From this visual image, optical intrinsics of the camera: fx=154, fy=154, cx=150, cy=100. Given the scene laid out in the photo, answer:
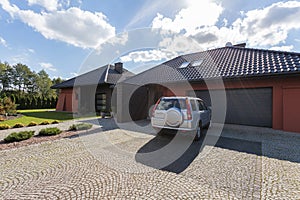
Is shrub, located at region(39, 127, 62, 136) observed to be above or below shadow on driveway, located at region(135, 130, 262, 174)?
above

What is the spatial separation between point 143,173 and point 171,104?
10.2 feet

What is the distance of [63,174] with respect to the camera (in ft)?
11.1

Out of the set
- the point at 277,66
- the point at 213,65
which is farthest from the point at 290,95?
the point at 213,65

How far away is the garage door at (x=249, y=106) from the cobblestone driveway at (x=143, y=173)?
3061mm

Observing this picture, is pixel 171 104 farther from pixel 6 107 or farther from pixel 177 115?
pixel 6 107

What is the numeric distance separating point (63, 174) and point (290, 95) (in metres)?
9.69

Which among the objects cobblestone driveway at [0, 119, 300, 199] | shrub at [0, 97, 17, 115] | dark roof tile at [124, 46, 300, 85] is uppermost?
dark roof tile at [124, 46, 300, 85]

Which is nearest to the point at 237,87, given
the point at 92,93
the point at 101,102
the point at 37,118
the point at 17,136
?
the point at 17,136

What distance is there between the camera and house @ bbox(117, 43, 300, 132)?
748 cm

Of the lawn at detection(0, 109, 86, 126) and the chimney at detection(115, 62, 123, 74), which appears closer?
the lawn at detection(0, 109, 86, 126)

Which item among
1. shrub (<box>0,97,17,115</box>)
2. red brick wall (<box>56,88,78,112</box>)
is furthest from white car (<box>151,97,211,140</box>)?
red brick wall (<box>56,88,78,112</box>)

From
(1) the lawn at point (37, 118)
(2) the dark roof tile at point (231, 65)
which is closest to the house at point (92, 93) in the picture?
(1) the lawn at point (37, 118)

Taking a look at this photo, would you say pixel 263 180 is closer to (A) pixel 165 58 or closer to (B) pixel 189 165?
(B) pixel 189 165

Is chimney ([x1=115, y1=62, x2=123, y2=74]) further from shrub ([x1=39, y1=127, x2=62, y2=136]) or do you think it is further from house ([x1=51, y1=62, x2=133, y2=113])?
shrub ([x1=39, y1=127, x2=62, y2=136])
